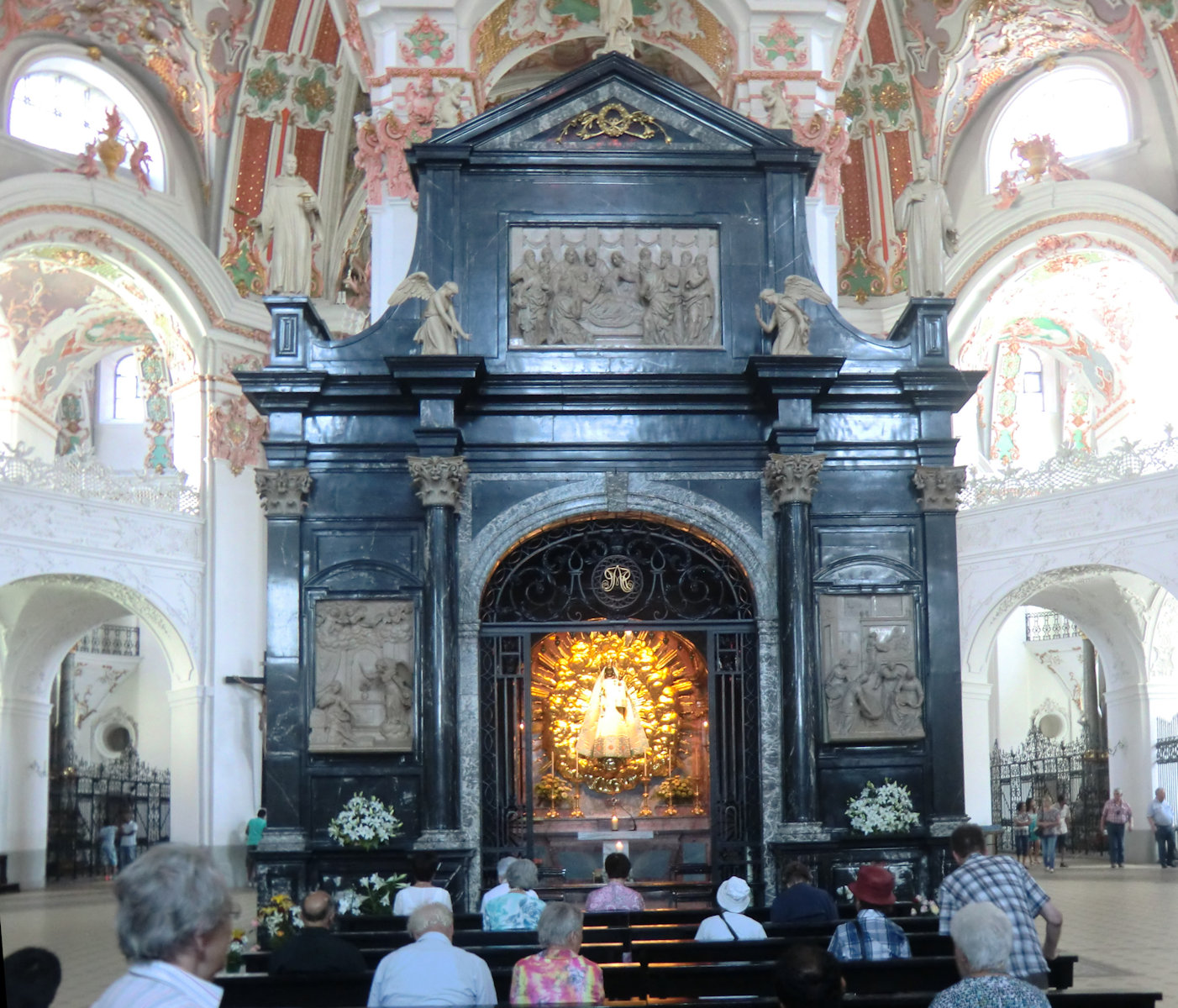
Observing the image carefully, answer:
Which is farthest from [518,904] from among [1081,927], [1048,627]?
[1048,627]

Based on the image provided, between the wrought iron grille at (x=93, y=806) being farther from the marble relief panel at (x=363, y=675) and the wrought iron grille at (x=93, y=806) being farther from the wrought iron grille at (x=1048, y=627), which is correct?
the wrought iron grille at (x=1048, y=627)

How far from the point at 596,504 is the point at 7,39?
42.0ft

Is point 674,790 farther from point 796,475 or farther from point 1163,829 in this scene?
point 1163,829

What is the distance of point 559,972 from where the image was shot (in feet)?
22.5

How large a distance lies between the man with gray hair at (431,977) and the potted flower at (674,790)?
11627 millimetres

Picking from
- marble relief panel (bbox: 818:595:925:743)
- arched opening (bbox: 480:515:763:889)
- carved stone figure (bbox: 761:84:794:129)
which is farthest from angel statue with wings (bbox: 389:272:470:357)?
marble relief panel (bbox: 818:595:925:743)

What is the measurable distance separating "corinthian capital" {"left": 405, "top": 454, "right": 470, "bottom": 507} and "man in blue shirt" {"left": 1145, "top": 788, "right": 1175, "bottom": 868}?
14713 millimetres

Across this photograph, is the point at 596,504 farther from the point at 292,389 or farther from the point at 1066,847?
the point at 1066,847

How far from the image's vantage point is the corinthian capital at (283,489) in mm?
15375

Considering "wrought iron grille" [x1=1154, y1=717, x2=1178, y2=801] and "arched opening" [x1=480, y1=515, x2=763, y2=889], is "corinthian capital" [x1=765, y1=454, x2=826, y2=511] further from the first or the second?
"wrought iron grille" [x1=1154, y1=717, x2=1178, y2=801]

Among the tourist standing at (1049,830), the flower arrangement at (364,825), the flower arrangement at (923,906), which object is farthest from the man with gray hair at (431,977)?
the tourist standing at (1049,830)

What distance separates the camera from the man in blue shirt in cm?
2534

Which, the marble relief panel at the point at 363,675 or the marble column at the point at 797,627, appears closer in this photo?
the marble column at the point at 797,627

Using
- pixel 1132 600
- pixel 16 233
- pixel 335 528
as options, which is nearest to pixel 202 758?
pixel 16 233
